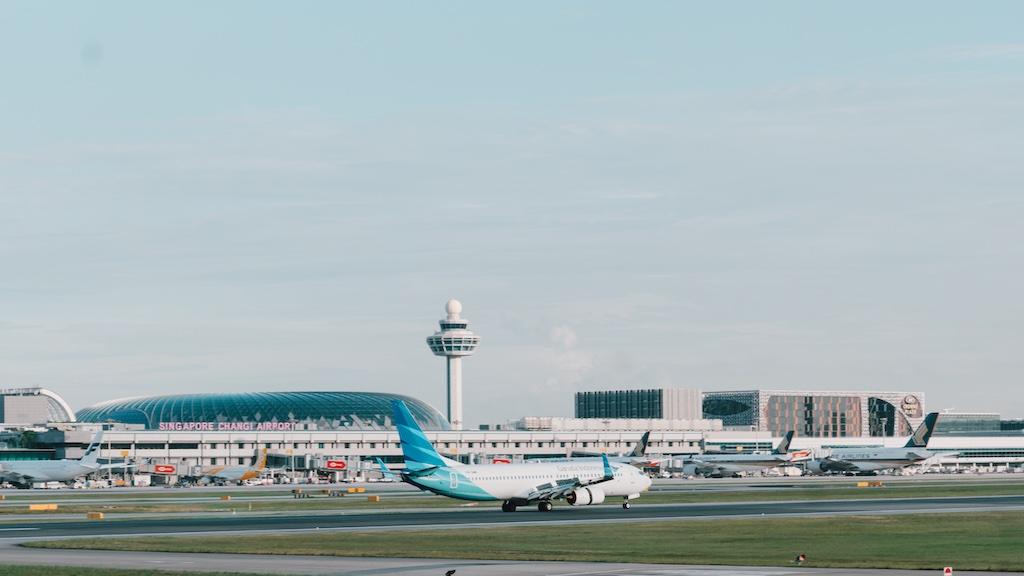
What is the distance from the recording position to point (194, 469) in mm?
195250

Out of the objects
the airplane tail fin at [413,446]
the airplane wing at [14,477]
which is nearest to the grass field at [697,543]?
the airplane tail fin at [413,446]

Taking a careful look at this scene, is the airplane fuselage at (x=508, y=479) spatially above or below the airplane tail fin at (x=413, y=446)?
below

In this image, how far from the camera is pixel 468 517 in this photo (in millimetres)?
92125

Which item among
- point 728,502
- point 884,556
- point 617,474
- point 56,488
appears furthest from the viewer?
point 56,488

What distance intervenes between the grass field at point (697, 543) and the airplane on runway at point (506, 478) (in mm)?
16851

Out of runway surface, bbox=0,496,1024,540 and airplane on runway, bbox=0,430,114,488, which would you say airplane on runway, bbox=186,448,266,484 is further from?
runway surface, bbox=0,496,1024,540

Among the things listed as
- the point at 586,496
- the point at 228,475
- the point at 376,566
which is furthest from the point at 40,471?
the point at 376,566

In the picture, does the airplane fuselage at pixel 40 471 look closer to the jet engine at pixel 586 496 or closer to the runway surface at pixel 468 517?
the runway surface at pixel 468 517

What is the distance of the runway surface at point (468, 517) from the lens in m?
81.9

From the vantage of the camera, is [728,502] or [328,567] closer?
[328,567]

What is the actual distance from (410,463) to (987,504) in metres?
43.7

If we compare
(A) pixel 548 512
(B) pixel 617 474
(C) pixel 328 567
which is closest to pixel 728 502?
(B) pixel 617 474

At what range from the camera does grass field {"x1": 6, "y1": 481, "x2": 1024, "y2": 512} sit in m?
112

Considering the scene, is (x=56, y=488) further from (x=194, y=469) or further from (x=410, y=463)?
(x=410, y=463)
